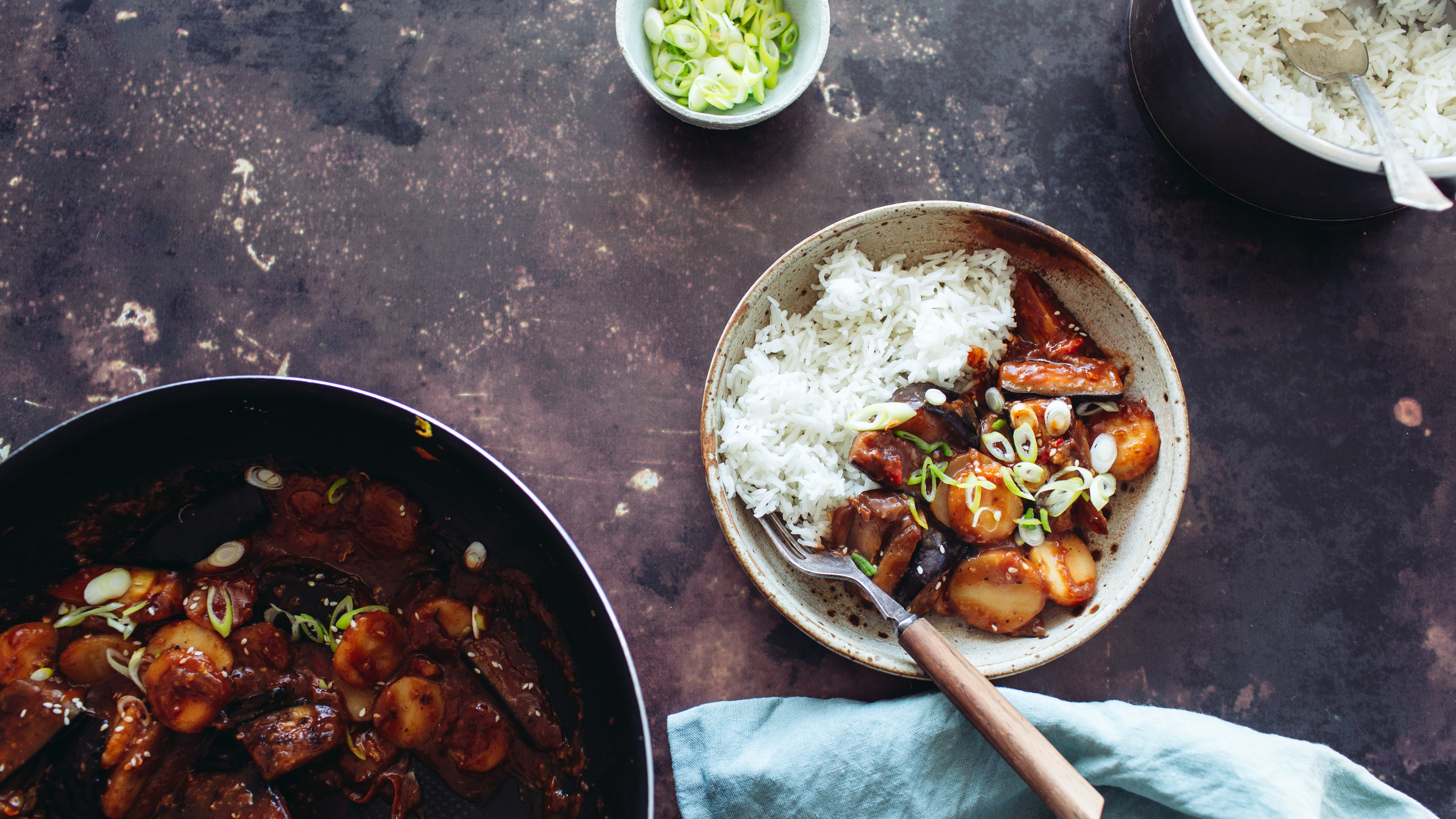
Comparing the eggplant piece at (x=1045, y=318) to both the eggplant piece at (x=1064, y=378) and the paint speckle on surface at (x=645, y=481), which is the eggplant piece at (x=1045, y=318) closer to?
the eggplant piece at (x=1064, y=378)

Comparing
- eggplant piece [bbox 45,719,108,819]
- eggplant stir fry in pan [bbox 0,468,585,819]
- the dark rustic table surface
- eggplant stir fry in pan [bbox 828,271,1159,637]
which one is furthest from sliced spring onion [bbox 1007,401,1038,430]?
eggplant piece [bbox 45,719,108,819]

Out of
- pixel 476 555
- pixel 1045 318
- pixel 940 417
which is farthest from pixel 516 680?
pixel 1045 318

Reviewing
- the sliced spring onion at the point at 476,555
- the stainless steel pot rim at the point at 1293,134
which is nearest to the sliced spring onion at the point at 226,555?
the sliced spring onion at the point at 476,555

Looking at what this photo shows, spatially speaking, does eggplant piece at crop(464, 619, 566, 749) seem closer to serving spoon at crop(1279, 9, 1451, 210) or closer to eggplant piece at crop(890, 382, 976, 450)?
eggplant piece at crop(890, 382, 976, 450)

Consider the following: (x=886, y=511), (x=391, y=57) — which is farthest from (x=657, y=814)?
(x=391, y=57)

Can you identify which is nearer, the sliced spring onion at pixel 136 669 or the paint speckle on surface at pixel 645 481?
the sliced spring onion at pixel 136 669
